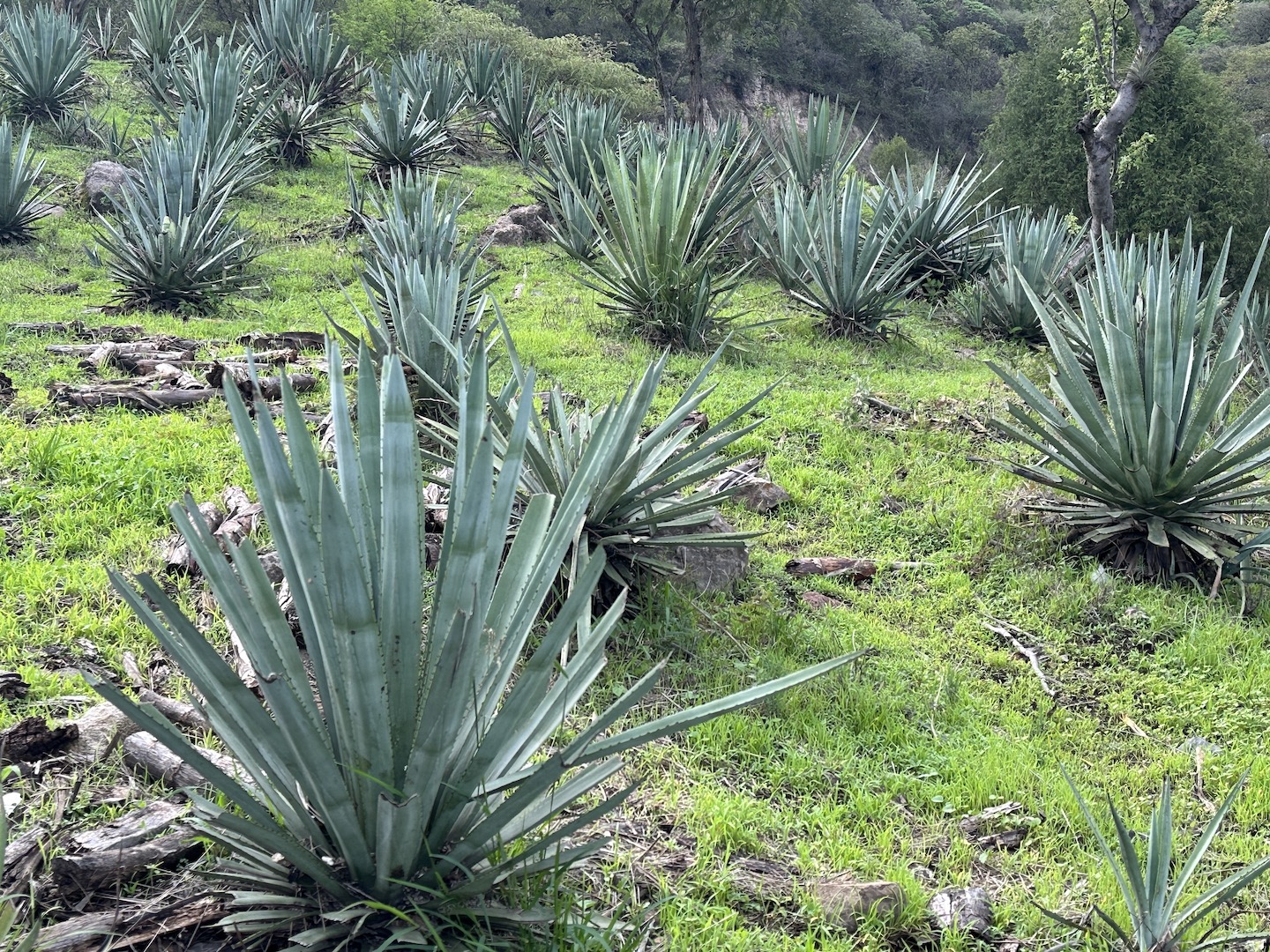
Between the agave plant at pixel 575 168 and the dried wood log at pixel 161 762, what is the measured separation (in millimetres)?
7338

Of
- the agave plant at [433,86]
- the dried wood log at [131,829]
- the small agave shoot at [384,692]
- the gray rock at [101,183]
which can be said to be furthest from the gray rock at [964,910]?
the agave plant at [433,86]

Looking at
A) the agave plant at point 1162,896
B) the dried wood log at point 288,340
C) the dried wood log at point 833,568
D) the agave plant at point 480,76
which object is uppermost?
the agave plant at point 480,76

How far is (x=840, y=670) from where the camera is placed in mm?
3672

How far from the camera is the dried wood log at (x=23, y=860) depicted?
6.53ft

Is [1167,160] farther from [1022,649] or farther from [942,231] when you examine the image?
[1022,649]

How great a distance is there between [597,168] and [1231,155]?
17702 mm

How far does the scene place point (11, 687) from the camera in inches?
108

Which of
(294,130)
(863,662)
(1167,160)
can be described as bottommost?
(863,662)

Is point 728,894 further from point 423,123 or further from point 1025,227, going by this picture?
point 423,123

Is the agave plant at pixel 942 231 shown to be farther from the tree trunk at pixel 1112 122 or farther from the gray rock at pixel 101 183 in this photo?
the gray rock at pixel 101 183

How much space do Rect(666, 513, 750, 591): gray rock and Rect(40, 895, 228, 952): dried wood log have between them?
91.1 inches

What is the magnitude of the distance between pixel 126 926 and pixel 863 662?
8.43 ft

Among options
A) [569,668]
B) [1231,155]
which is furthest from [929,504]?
[1231,155]

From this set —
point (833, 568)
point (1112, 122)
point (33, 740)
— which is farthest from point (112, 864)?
Answer: point (1112, 122)
